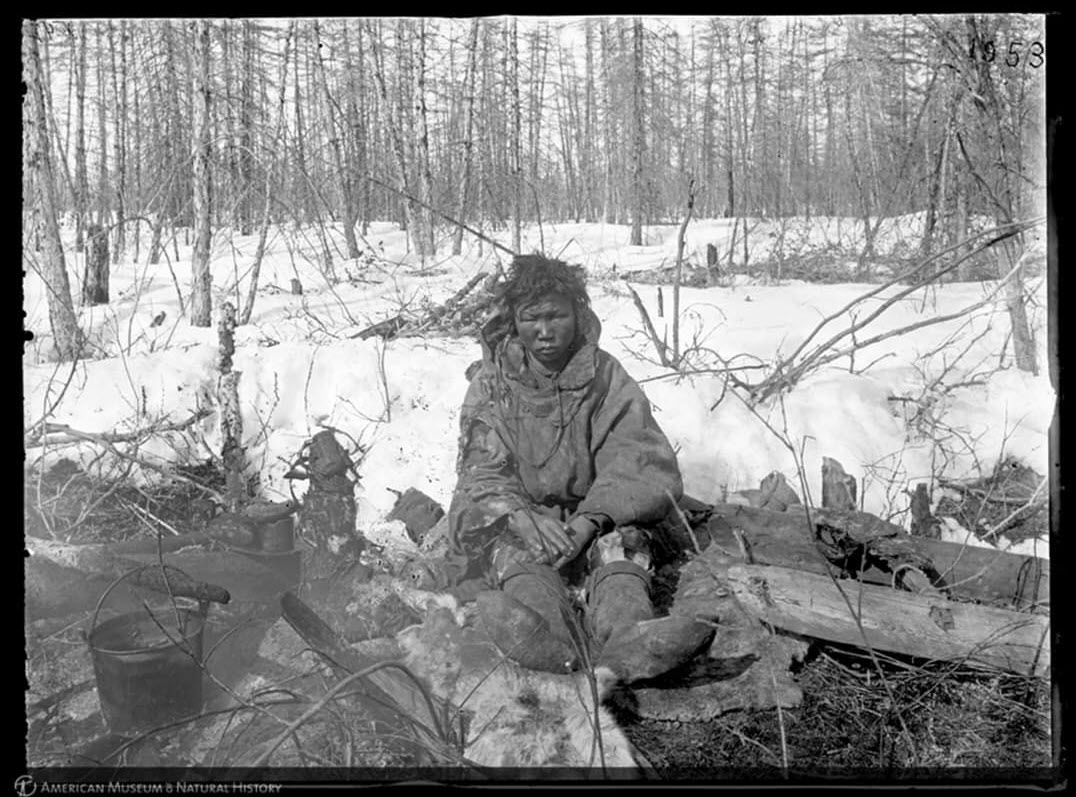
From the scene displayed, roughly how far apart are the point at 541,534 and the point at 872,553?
1.37 metres

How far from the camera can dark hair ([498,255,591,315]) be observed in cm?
285

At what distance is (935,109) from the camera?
3.01 m

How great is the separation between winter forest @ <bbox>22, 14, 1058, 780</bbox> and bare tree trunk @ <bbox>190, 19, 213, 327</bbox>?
18 mm

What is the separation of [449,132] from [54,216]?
1555 millimetres

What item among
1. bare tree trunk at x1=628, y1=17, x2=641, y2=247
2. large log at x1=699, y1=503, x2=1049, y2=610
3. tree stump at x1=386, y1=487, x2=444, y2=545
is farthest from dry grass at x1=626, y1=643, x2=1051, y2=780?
bare tree trunk at x1=628, y1=17, x2=641, y2=247

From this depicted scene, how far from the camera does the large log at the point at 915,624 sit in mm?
2396

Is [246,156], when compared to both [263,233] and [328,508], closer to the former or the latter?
[263,233]

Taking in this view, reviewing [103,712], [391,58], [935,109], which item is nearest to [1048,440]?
[935,109]

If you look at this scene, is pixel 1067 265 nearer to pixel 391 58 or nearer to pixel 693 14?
pixel 693 14

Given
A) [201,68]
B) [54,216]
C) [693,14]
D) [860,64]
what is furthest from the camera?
[201,68]

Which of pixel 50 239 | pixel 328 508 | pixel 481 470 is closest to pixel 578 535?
pixel 481 470

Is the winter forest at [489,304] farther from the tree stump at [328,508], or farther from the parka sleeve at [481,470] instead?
the parka sleeve at [481,470]

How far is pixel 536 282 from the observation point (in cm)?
285

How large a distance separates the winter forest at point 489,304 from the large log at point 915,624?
0.02 m
